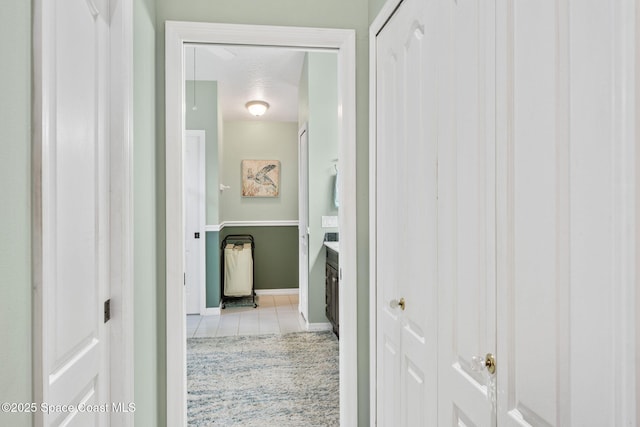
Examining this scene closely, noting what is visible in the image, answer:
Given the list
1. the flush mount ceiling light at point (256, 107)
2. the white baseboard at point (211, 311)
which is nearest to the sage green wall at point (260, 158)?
the flush mount ceiling light at point (256, 107)

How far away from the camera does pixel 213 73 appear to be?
16.9ft

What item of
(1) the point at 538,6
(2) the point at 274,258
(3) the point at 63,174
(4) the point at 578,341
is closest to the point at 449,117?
(1) the point at 538,6

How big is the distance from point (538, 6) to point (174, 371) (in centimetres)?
196

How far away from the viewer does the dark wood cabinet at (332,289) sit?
4105 mm

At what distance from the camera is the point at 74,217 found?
1210 millimetres

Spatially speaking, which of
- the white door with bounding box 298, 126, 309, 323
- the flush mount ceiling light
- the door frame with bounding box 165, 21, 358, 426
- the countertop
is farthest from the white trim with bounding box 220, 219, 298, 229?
the door frame with bounding box 165, 21, 358, 426

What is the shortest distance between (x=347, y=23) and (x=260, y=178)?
492 cm

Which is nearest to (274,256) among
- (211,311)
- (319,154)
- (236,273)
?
(236,273)

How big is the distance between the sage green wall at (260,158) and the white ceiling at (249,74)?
375 mm

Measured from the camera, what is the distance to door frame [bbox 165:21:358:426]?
80.6 inches

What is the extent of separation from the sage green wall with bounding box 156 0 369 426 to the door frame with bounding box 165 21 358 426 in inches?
1.4

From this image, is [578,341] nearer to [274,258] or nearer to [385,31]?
[385,31]

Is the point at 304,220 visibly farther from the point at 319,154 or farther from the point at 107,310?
the point at 107,310

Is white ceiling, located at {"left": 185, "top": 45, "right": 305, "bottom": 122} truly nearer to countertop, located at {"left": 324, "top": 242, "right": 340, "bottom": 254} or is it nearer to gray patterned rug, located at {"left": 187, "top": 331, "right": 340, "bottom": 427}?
countertop, located at {"left": 324, "top": 242, "right": 340, "bottom": 254}
